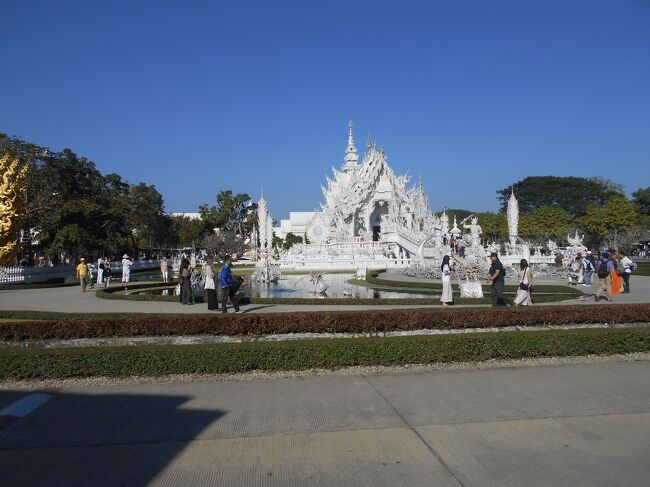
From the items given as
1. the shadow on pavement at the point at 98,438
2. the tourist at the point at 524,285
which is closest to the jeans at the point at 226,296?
the shadow on pavement at the point at 98,438

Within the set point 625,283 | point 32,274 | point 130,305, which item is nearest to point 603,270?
point 625,283

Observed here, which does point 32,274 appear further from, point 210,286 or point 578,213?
point 578,213

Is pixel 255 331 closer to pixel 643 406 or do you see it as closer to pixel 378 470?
pixel 378 470

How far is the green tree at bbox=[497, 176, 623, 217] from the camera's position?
93500 mm

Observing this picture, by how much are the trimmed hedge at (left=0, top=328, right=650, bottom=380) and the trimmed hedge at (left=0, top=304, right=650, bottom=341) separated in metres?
1.59

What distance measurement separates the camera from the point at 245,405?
7.26 m

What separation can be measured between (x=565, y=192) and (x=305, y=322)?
96.3m

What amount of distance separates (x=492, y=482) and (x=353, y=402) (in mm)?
2720

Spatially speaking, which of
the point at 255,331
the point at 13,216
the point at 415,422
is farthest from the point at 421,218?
the point at 415,422

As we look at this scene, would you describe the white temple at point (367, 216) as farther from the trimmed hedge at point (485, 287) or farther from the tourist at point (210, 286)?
the tourist at point (210, 286)

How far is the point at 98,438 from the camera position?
6.07 metres

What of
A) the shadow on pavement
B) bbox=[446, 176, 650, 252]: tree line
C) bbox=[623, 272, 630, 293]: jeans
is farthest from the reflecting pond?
bbox=[446, 176, 650, 252]: tree line

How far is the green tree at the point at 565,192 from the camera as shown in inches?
3681

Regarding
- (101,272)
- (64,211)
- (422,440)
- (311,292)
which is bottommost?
(422,440)
